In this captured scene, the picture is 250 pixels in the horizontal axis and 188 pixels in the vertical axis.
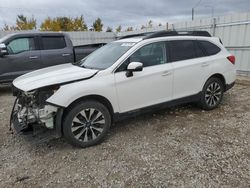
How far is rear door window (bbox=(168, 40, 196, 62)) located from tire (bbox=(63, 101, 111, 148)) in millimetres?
1722

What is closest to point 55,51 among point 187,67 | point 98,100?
point 98,100

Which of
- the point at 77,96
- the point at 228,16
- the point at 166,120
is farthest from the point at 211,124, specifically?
the point at 228,16

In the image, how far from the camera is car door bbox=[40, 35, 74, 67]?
6727 mm

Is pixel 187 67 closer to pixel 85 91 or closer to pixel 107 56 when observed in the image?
pixel 107 56

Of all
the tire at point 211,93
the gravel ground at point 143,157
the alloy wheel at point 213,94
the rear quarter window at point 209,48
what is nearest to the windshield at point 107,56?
the gravel ground at point 143,157

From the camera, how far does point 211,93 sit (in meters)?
4.43

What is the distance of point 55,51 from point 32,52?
73cm

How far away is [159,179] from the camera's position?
8.07 feet

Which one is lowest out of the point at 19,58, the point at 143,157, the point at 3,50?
the point at 143,157

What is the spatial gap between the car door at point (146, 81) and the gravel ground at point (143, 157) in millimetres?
562

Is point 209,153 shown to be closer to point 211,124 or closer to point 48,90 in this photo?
point 211,124

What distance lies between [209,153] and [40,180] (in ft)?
7.55

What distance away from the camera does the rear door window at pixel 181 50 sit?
3891 mm

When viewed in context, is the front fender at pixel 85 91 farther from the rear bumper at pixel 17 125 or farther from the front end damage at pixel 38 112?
the rear bumper at pixel 17 125
